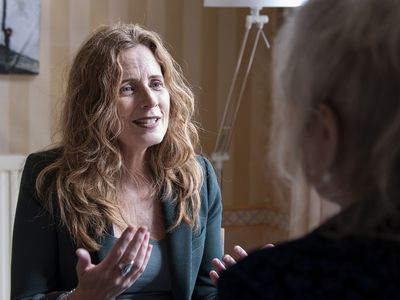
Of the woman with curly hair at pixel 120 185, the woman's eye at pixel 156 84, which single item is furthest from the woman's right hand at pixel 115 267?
the woman's eye at pixel 156 84

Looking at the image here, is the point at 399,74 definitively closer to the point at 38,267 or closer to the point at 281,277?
the point at 281,277

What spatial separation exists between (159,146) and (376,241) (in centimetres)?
129

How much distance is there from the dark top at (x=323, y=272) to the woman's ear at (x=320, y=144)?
0.06 m

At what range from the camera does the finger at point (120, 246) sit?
1461mm

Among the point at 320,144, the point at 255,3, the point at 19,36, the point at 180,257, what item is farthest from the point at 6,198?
the point at 320,144

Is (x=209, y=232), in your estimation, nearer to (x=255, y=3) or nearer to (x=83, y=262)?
(x=83, y=262)

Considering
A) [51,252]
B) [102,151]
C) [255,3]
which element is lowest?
[51,252]

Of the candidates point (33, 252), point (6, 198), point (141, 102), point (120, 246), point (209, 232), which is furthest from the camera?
point (6, 198)

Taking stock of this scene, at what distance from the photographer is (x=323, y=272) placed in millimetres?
717

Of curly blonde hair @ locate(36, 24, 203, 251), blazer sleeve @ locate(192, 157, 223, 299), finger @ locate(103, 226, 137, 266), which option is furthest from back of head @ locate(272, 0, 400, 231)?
blazer sleeve @ locate(192, 157, 223, 299)

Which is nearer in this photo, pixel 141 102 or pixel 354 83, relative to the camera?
pixel 354 83

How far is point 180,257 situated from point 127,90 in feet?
1.47

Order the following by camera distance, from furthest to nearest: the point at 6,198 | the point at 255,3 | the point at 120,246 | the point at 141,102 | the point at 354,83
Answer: the point at 6,198 < the point at 255,3 < the point at 141,102 < the point at 120,246 < the point at 354,83

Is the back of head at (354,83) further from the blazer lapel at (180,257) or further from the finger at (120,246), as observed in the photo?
the blazer lapel at (180,257)
